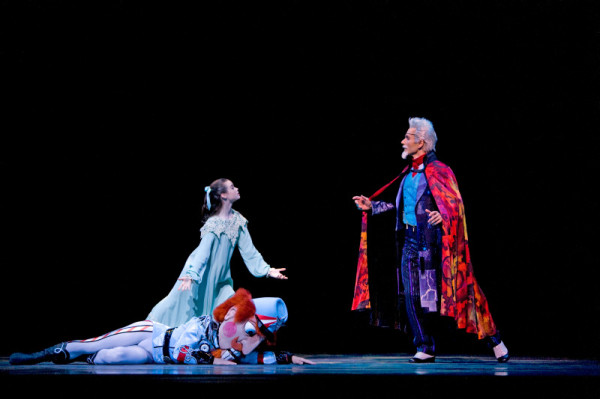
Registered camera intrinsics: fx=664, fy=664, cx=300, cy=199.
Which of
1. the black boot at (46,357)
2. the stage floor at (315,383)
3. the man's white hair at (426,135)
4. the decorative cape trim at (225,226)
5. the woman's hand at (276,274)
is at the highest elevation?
the man's white hair at (426,135)

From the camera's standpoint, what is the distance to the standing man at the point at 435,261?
3992 mm

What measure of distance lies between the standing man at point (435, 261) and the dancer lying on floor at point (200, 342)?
0.79 m

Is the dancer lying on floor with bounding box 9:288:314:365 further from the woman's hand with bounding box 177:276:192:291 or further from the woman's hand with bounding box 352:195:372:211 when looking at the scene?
the woman's hand with bounding box 352:195:372:211

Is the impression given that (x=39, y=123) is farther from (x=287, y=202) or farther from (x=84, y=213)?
(x=287, y=202)

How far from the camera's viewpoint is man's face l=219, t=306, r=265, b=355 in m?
3.63

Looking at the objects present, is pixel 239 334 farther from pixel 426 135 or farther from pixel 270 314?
pixel 426 135

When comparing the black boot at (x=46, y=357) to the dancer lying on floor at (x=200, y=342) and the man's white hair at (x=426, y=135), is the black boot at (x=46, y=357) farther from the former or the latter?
the man's white hair at (x=426, y=135)

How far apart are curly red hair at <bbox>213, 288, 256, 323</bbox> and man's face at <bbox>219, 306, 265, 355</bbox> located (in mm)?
23

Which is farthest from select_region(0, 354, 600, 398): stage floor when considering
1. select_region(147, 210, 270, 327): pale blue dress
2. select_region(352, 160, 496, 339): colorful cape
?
select_region(147, 210, 270, 327): pale blue dress

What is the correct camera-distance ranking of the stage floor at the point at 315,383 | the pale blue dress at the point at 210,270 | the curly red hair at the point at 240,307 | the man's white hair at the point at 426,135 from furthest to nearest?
the pale blue dress at the point at 210,270
the man's white hair at the point at 426,135
the curly red hair at the point at 240,307
the stage floor at the point at 315,383

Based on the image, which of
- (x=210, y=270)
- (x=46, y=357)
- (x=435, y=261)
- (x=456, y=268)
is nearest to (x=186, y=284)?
(x=210, y=270)

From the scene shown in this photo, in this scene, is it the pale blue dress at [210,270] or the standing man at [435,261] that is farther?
the pale blue dress at [210,270]

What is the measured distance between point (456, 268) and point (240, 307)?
1.36 m

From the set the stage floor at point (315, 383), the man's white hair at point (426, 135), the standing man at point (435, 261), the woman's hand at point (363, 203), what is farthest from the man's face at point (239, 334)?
the man's white hair at point (426, 135)
